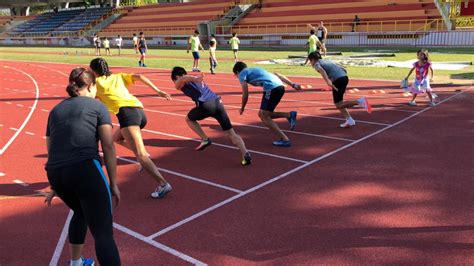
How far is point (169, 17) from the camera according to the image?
52875mm

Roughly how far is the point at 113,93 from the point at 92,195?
2588 mm

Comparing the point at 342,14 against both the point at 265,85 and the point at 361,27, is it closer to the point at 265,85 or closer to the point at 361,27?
the point at 361,27

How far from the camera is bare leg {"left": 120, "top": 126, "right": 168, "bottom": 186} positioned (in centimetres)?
538

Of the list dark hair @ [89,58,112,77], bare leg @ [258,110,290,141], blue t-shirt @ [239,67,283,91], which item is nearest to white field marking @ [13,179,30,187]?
dark hair @ [89,58,112,77]

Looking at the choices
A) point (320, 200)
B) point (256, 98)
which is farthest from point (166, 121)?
point (320, 200)

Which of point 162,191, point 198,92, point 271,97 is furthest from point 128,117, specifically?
point 271,97

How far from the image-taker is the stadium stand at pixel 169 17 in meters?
48.6

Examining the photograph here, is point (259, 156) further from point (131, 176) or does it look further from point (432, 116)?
point (432, 116)

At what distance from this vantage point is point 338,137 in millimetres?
8219

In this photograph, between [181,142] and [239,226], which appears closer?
[239,226]

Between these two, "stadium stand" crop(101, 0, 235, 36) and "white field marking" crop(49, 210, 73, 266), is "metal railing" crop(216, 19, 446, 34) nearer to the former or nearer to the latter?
"stadium stand" crop(101, 0, 235, 36)

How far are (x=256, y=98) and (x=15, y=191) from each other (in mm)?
8147

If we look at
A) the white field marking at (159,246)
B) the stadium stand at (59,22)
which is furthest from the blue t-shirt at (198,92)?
the stadium stand at (59,22)

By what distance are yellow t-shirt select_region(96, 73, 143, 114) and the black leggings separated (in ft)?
7.82
